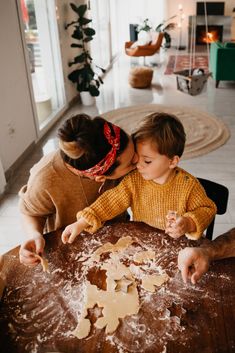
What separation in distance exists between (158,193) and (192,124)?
349 cm

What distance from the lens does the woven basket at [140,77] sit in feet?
20.5

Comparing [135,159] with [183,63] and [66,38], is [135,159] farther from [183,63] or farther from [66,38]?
[183,63]

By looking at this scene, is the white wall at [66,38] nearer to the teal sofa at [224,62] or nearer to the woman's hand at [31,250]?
the teal sofa at [224,62]

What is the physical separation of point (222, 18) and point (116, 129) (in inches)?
385

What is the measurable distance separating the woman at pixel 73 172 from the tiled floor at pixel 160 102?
3.83 ft

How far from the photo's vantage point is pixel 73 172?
4.57 ft

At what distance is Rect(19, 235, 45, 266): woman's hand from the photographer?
3.96ft

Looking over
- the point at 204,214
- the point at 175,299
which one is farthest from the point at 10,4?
the point at 175,299

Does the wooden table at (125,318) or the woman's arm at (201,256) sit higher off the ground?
the woman's arm at (201,256)

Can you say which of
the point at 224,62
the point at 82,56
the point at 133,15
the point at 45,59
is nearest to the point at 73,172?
the point at 45,59

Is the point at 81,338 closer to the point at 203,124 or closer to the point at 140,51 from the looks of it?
the point at 203,124

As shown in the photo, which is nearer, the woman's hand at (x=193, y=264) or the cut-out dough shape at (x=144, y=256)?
the woman's hand at (x=193, y=264)

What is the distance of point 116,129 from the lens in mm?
1216

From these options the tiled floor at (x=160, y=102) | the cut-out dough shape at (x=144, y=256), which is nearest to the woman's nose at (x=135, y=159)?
the cut-out dough shape at (x=144, y=256)
